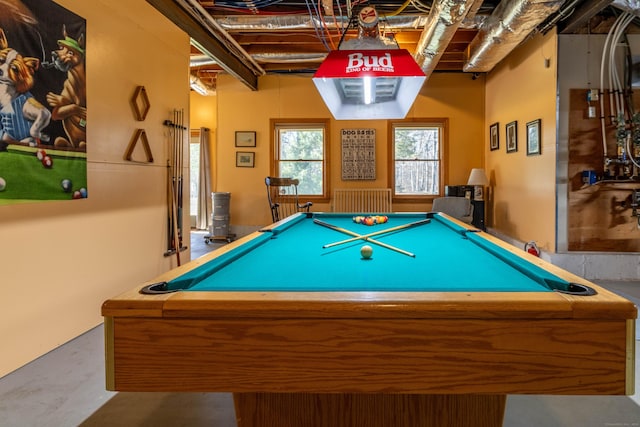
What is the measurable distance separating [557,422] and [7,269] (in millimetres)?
2723

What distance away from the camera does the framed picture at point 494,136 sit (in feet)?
18.7

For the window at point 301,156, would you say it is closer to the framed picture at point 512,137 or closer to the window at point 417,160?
the window at point 417,160

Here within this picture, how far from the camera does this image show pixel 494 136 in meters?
5.85

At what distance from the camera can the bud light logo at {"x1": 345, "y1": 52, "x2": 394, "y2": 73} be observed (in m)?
2.43

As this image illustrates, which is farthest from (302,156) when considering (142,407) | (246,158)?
(142,407)

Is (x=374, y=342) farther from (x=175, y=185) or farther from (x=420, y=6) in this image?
(x=420, y=6)

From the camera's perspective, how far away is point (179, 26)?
3.78 metres

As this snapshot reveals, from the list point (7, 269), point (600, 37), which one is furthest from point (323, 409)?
point (600, 37)

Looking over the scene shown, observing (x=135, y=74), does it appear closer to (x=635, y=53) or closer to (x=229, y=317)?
(x=229, y=317)

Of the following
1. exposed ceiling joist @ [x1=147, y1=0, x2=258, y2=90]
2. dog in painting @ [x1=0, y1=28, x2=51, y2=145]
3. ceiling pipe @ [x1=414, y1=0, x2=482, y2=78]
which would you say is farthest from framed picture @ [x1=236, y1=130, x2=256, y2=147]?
dog in painting @ [x1=0, y1=28, x2=51, y2=145]

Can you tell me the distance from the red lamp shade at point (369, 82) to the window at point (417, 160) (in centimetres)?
99

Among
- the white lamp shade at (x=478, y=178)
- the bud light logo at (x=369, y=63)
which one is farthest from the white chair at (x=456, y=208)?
the bud light logo at (x=369, y=63)

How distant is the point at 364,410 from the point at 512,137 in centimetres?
489

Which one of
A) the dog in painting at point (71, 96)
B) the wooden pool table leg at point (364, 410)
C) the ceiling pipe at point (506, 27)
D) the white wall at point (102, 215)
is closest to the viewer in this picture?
the wooden pool table leg at point (364, 410)
